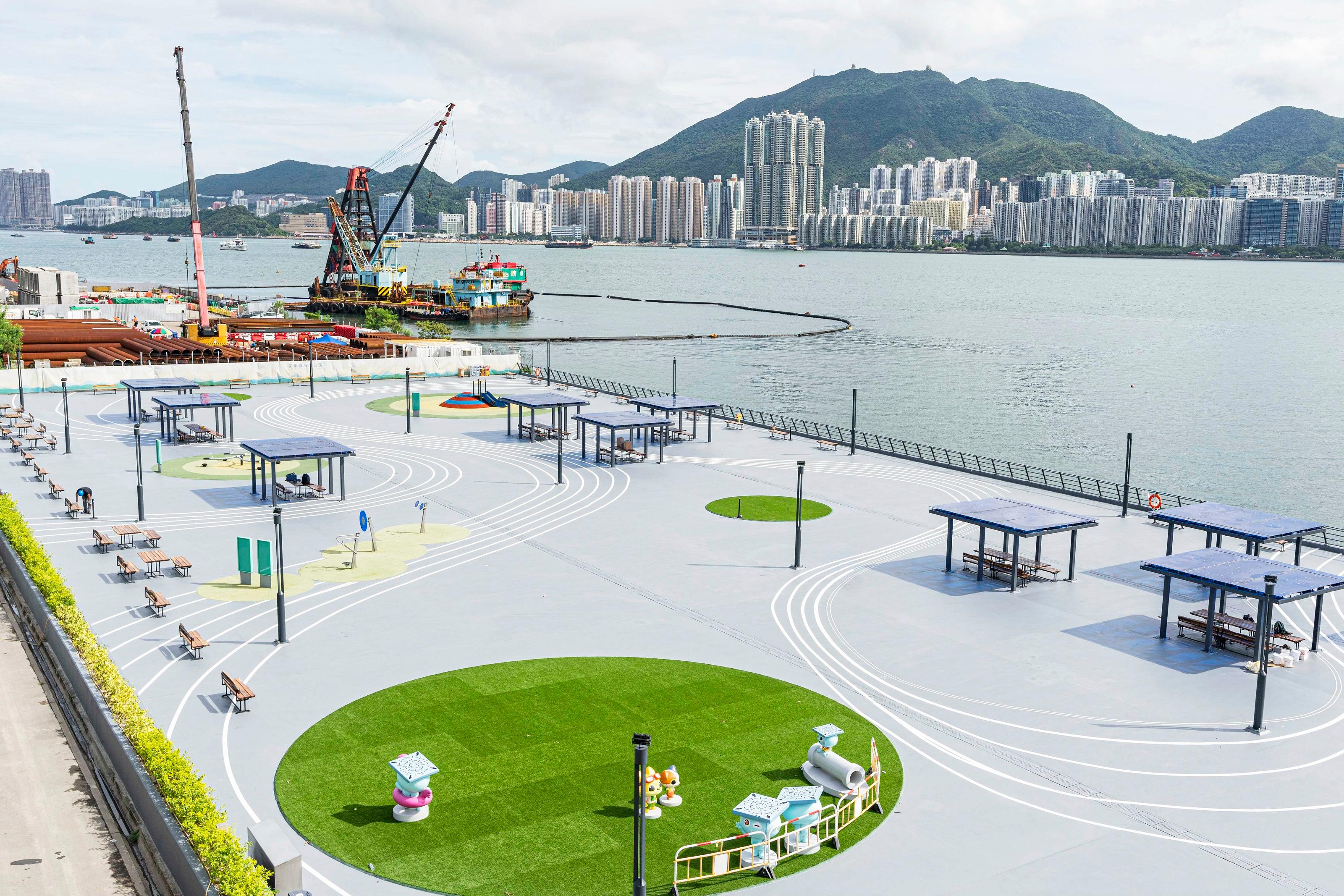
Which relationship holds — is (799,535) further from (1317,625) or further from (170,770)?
(170,770)

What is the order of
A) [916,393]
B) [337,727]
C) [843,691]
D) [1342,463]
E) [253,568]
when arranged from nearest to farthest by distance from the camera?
[337,727] < [843,691] < [253,568] < [1342,463] < [916,393]

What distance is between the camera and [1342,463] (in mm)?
82250

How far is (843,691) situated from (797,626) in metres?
4.76

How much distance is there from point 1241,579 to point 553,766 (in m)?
19.1

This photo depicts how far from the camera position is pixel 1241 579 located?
1168 inches

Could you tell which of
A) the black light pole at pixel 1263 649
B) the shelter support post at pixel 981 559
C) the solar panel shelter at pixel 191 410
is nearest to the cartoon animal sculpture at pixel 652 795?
the black light pole at pixel 1263 649

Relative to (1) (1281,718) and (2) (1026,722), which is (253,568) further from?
(1) (1281,718)

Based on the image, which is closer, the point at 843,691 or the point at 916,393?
the point at 843,691

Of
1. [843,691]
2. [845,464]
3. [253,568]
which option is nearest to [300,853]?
[843,691]

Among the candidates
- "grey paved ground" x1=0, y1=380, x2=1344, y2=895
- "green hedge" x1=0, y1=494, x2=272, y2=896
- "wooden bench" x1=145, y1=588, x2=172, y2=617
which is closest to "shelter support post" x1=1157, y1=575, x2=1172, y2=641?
"grey paved ground" x1=0, y1=380, x2=1344, y2=895

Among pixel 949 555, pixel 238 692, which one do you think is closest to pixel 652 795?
pixel 238 692

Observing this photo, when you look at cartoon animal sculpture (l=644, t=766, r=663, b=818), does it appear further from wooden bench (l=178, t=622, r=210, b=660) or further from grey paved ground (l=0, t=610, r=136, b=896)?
wooden bench (l=178, t=622, r=210, b=660)

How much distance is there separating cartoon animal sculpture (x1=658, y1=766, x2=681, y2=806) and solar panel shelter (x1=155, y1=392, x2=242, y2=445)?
4112 centimetres

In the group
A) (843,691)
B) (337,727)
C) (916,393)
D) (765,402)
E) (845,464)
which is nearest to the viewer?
(337,727)
